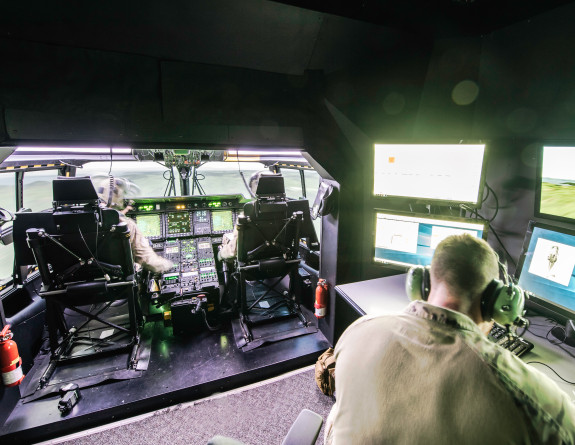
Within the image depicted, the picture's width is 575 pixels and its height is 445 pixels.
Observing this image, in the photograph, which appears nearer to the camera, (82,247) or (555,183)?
(555,183)

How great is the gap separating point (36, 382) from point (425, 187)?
10.9 ft

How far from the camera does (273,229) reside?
297 centimetres

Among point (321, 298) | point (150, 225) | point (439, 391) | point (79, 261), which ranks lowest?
point (321, 298)

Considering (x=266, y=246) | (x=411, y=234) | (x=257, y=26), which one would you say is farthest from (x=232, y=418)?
(x=257, y=26)

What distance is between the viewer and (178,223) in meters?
3.66

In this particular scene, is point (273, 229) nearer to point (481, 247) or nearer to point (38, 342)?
point (481, 247)

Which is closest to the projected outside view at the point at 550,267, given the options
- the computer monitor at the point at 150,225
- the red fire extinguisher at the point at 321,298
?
the red fire extinguisher at the point at 321,298

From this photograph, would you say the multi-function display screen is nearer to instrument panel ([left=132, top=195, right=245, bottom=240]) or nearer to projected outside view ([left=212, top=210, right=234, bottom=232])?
instrument panel ([left=132, top=195, right=245, bottom=240])

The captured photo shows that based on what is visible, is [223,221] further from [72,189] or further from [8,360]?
[8,360]

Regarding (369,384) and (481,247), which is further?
(481,247)

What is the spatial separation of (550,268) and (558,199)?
15.7 inches

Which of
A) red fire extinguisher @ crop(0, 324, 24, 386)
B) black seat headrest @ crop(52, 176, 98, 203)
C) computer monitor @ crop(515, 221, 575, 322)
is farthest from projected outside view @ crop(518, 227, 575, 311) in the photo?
red fire extinguisher @ crop(0, 324, 24, 386)

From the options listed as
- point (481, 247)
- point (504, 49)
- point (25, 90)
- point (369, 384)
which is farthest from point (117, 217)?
point (504, 49)

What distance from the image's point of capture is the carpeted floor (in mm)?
1927
